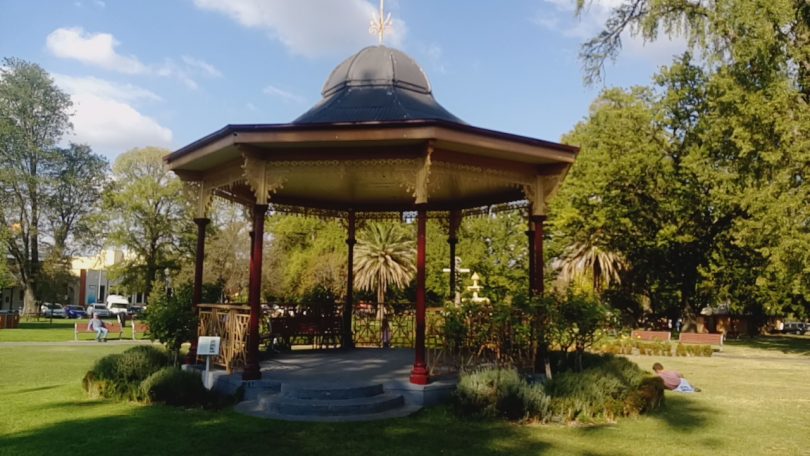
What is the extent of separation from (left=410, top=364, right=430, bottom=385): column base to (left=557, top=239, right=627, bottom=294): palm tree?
1113 inches

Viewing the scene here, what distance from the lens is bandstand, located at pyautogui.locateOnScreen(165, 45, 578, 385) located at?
930 centimetres

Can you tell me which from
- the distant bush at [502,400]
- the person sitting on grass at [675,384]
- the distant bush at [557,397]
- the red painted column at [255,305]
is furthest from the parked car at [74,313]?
the person sitting on grass at [675,384]

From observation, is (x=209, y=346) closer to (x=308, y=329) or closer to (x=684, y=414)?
(x=308, y=329)

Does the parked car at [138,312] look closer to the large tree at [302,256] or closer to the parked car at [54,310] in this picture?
the parked car at [54,310]

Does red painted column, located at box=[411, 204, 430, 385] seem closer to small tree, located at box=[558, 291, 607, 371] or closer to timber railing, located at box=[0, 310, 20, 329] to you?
small tree, located at box=[558, 291, 607, 371]

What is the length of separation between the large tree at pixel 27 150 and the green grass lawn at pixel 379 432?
3477 centimetres

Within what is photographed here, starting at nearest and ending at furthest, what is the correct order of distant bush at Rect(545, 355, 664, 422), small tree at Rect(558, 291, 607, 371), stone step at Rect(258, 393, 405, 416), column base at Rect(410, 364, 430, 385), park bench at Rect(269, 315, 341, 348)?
stone step at Rect(258, 393, 405, 416), distant bush at Rect(545, 355, 664, 422), column base at Rect(410, 364, 430, 385), small tree at Rect(558, 291, 607, 371), park bench at Rect(269, 315, 341, 348)

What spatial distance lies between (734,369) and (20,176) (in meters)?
42.3

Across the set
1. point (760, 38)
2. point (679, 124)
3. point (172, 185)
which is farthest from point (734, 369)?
point (172, 185)

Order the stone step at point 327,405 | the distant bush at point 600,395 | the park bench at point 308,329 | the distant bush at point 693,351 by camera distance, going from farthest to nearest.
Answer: the distant bush at point 693,351
the park bench at point 308,329
the distant bush at point 600,395
the stone step at point 327,405

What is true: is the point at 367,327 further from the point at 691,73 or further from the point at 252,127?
the point at 691,73

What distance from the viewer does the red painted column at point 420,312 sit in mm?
9078

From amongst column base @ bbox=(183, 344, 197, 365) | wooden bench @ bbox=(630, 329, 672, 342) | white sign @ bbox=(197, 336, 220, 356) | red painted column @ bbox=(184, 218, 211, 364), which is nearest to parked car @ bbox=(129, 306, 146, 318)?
red painted column @ bbox=(184, 218, 211, 364)

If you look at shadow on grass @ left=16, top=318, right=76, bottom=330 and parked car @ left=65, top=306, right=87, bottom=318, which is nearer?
shadow on grass @ left=16, top=318, right=76, bottom=330
